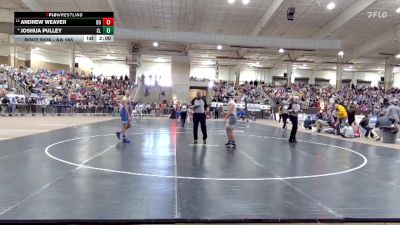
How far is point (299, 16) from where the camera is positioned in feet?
101

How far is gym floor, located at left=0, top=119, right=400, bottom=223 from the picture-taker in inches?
164

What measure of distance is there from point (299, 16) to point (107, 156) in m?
26.4

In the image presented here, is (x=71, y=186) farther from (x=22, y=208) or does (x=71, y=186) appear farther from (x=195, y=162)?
(x=195, y=162)

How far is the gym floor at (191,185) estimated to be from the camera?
4176 mm

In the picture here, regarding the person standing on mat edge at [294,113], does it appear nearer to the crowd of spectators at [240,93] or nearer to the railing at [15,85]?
the crowd of spectators at [240,93]

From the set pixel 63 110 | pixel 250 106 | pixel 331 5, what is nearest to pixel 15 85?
pixel 63 110

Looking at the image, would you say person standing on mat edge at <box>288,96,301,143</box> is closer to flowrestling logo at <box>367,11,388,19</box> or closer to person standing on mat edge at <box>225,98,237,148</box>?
person standing on mat edge at <box>225,98,237,148</box>

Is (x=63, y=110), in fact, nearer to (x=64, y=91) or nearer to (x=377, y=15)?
(x=64, y=91)

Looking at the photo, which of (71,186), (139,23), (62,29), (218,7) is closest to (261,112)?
(218,7)
